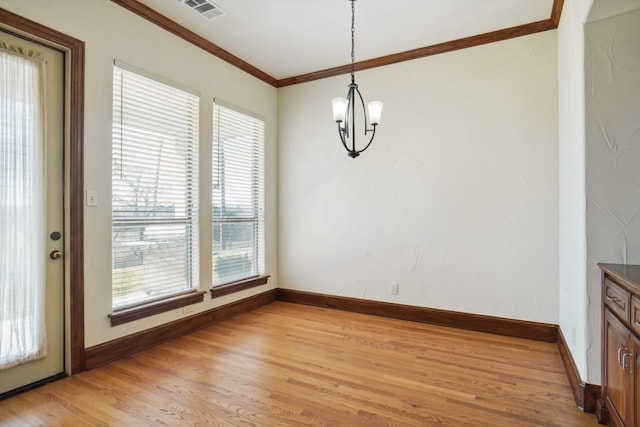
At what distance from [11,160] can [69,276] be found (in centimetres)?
87

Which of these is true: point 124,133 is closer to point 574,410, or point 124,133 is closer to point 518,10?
point 518,10

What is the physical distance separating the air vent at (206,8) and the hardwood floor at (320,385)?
2.98m

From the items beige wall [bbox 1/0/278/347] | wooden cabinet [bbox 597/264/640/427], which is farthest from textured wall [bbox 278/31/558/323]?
beige wall [bbox 1/0/278/347]

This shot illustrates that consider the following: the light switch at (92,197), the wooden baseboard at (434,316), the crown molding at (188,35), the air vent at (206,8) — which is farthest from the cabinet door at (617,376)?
the crown molding at (188,35)

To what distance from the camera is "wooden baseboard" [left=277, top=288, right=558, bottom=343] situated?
3.25 m

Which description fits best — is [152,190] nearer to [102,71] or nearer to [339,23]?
[102,71]

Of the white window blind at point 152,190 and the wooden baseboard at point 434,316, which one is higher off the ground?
the white window blind at point 152,190

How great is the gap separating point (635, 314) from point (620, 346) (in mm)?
285

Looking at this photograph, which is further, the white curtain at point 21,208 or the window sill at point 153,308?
the window sill at point 153,308

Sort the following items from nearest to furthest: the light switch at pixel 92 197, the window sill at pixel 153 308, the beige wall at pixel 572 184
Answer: the beige wall at pixel 572 184
the light switch at pixel 92 197
the window sill at pixel 153 308

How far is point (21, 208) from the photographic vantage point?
2297 millimetres

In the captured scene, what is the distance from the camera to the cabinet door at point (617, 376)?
1614mm

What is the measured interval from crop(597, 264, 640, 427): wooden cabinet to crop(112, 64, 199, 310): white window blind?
3.29 m

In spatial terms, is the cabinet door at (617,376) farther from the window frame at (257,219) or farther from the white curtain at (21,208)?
the white curtain at (21,208)
